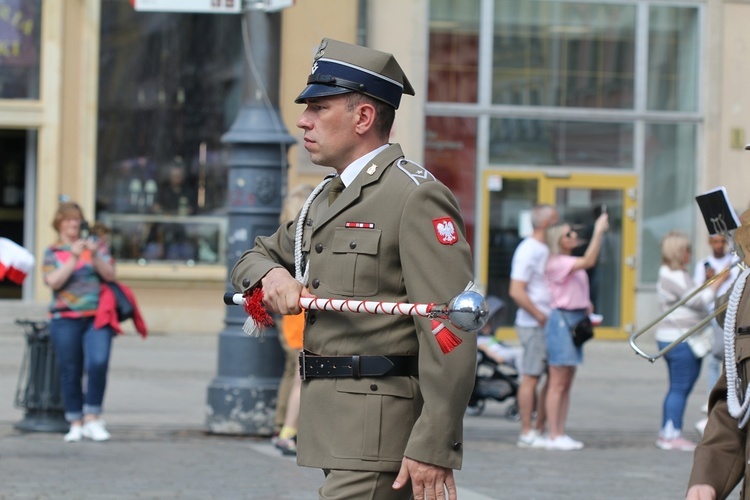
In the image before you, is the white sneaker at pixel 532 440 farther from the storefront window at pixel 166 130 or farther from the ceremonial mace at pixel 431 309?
the storefront window at pixel 166 130

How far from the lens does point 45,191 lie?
55.4 feet

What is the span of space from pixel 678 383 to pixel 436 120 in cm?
835

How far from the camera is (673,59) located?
18781 mm

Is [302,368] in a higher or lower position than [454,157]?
lower

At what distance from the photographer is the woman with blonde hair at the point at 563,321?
32.7ft

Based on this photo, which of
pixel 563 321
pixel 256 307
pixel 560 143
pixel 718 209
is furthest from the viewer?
pixel 560 143

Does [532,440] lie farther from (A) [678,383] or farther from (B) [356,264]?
(B) [356,264]

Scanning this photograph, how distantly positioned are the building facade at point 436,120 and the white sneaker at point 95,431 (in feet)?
24.8

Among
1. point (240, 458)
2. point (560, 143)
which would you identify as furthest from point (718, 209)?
point (560, 143)

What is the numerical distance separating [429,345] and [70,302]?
6345mm

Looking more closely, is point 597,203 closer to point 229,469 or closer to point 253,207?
point 253,207

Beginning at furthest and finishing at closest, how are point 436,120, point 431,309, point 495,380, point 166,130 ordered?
1. point 436,120
2. point 166,130
3. point 495,380
4. point 431,309

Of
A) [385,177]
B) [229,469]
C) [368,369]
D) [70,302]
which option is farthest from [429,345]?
[70,302]

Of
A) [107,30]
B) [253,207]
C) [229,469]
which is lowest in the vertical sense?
[229,469]
